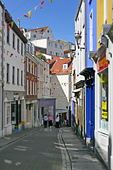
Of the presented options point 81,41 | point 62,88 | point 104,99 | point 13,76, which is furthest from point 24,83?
point 62,88

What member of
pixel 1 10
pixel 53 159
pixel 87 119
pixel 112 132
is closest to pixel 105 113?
pixel 112 132

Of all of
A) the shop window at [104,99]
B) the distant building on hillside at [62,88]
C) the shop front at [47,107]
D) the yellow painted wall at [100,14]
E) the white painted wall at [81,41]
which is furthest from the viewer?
the distant building on hillside at [62,88]

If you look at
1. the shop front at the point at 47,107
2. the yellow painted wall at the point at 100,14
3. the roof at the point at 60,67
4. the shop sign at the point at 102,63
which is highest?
the roof at the point at 60,67

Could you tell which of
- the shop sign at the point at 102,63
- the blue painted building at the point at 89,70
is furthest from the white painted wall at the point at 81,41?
the shop sign at the point at 102,63

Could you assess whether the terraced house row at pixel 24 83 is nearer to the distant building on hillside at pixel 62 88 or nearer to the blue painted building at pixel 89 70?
the distant building on hillside at pixel 62 88

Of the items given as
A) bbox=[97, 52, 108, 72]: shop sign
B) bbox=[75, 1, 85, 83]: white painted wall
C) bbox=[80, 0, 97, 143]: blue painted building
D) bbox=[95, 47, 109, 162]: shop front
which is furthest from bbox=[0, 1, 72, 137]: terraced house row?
bbox=[95, 47, 109, 162]: shop front

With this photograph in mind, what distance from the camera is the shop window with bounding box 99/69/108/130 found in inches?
352

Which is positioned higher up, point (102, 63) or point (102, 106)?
point (102, 63)

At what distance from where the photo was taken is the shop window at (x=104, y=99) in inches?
352

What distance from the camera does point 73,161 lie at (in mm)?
9164

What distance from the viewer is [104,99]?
9297mm

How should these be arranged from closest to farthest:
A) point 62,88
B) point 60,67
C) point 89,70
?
point 89,70
point 62,88
point 60,67

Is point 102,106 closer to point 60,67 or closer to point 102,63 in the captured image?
point 102,63

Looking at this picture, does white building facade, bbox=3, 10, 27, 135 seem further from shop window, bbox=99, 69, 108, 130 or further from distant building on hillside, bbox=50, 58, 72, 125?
distant building on hillside, bbox=50, 58, 72, 125
